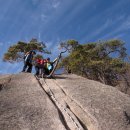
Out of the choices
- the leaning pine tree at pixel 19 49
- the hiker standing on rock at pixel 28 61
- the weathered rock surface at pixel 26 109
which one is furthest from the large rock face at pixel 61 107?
the leaning pine tree at pixel 19 49

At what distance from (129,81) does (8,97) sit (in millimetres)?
28754

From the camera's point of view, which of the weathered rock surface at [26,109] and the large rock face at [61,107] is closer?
the weathered rock surface at [26,109]

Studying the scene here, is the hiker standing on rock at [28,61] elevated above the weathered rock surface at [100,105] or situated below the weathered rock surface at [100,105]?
above

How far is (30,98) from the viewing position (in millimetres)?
15977

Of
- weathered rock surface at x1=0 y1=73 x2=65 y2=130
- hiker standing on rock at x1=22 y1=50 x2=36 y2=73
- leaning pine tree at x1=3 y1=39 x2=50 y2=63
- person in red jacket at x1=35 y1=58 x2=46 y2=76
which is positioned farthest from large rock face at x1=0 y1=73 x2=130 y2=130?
leaning pine tree at x1=3 y1=39 x2=50 y2=63

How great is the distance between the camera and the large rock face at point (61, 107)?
13.0 m

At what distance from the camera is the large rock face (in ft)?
42.5

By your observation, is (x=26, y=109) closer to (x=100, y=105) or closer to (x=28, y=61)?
(x=100, y=105)

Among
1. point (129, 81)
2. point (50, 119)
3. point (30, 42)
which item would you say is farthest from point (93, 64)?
point (50, 119)

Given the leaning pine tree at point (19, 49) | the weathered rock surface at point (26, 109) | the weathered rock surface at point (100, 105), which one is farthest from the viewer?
the leaning pine tree at point (19, 49)

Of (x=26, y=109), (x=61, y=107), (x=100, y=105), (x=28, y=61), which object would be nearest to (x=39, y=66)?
(x=28, y=61)

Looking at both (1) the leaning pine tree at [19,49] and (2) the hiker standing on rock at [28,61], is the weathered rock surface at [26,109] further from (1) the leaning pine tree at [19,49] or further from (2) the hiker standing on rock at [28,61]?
(1) the leaning pine tree at [19,49]

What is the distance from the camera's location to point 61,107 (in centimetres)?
1519

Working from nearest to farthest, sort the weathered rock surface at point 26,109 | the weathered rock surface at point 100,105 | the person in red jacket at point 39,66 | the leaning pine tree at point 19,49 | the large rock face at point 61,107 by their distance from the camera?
the weathered rock surface at point 26,109
the large rock face at point 61,107
the weathered rock surface at point 100,105
the person in red jacket at point 39,66
the leaning pine tree at point 19,49
